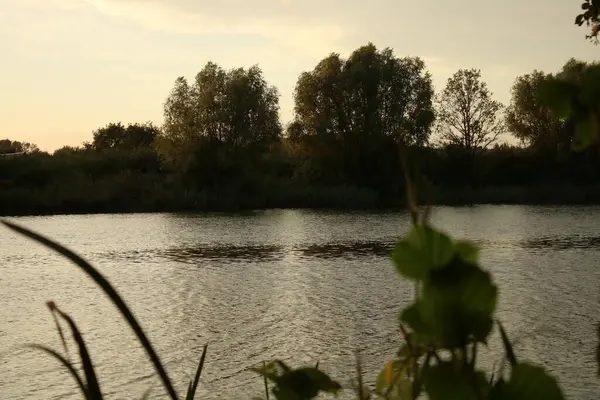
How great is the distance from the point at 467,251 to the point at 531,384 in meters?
0.07

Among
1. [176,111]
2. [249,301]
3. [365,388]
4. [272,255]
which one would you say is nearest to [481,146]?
[176,111]

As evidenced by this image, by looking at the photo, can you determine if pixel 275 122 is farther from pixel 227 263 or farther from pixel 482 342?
pixel 482 342

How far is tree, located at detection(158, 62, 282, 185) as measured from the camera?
35656mm

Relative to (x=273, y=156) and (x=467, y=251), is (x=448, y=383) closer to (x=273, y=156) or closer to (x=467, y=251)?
(x=467, y=251)

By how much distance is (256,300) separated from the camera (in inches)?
473

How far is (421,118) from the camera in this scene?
3772 cm

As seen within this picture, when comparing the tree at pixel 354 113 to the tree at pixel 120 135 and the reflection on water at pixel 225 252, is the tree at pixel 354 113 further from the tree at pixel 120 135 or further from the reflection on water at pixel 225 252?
the tree at pixel 120 135

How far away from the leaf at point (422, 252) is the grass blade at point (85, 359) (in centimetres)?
28

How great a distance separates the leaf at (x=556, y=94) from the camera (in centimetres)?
39

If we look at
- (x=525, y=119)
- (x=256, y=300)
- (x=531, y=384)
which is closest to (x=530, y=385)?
(x=531, y=384)

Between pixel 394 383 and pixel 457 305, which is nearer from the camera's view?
pixel 457 305

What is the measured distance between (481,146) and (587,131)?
44.7 meters

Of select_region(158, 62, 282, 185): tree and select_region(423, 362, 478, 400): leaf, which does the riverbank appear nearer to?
select_region(158, 62, 282, 185): tree

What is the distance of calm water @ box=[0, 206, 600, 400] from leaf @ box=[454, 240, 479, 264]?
66cm
